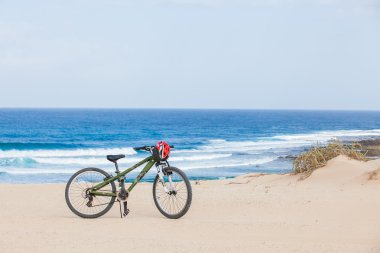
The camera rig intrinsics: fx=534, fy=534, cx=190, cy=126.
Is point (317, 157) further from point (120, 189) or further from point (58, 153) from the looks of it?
point (58, 153)

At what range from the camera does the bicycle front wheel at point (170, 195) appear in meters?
7.64

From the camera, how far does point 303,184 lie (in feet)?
40.3

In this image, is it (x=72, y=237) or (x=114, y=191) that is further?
(x=114, y=191)

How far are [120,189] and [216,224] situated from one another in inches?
60.6

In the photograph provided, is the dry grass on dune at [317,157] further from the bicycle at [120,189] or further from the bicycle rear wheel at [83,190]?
the bicycle rear wheel at [83,190]

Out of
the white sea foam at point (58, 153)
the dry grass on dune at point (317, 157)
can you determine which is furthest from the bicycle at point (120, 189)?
the white sea foam at point (58, 153)

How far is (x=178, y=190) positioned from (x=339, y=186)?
16.5 feet

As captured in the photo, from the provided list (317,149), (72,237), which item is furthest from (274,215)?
(317,149)

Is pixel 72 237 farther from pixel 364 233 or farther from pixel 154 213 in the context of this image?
pixel 364 233

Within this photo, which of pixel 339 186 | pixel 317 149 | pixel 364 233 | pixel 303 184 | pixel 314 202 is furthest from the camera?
pixel 317 149

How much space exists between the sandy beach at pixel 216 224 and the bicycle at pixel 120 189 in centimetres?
20

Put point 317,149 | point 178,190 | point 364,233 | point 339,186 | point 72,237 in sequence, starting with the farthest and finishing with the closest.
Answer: point 317,149, point 339,186, point 178,190, point 364,233, point 72,237

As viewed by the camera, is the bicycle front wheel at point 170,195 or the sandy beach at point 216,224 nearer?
the sandy beach at point 216,224

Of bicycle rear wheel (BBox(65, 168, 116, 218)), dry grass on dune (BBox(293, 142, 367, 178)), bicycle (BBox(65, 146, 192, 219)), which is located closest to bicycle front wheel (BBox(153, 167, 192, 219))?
bicycle (BBox(65, 146, 192, 219))
